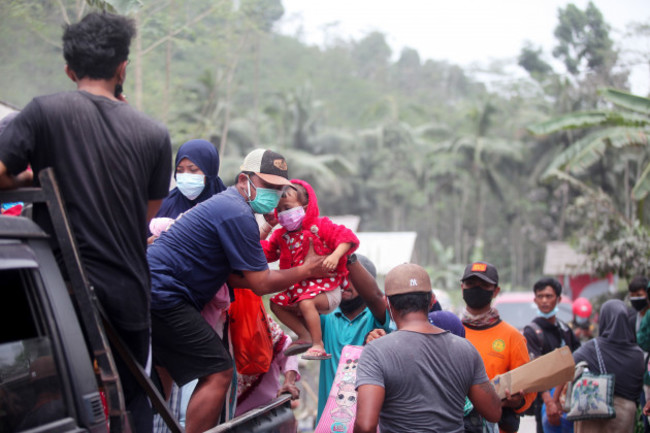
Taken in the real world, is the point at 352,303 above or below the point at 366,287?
below

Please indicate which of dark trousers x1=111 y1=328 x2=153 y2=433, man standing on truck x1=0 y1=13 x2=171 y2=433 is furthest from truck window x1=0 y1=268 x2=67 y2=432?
dark trousers x1=111 y1=328 x2=153 y2=433

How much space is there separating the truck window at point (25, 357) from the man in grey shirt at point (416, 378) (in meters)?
1.48

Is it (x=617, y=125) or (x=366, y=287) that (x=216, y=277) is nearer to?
(x=366, y=287)

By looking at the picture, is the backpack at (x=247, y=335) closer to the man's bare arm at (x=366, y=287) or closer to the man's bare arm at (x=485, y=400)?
the man's bare arm at (x=366, y=287)

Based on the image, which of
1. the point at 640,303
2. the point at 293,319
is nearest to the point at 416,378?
the point at 293,319

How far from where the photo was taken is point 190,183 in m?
4.39

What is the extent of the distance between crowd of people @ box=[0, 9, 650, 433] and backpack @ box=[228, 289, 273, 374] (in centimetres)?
11

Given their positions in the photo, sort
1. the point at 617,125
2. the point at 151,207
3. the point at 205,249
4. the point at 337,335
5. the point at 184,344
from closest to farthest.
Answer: the point at 151,207 → the point at 184,344 → the point at 205,249 → the point at 337,335 → the point at 617,125

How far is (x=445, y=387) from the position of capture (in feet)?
11.0

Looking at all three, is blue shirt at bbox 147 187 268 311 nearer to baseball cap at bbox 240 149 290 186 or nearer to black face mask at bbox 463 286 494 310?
baseball cap at bbox 240 149 290 186

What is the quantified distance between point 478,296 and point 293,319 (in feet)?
4.83

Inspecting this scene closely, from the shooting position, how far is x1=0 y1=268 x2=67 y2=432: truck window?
2.25 m

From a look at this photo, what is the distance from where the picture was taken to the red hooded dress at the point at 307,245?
448cm

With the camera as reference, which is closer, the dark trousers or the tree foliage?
the dark trousers
